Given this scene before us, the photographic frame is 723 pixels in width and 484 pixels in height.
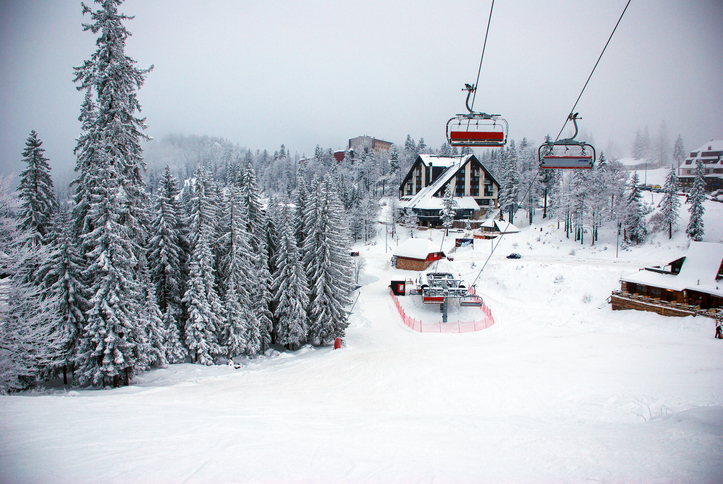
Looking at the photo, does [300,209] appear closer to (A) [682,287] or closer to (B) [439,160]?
Result: (A) [682,287]

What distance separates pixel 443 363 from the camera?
1997 centimetres

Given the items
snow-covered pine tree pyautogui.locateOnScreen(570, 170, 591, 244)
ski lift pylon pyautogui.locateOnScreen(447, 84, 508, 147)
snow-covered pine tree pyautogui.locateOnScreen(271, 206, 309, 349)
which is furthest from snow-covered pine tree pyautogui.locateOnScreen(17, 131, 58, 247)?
snow-covered pine tree pyautogui.locateOnScreen(570, 170, 591, 244)

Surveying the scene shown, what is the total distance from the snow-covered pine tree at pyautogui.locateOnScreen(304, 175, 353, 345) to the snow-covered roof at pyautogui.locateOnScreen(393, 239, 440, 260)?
21.9 meters

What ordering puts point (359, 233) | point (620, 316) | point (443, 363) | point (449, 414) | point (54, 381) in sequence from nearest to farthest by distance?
point (449, 414), point (443, 363), point (54, 381), point (620, 316), point (359, 233)

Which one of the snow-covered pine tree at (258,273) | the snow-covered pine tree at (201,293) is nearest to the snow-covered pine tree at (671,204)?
the snow-covered pine tree at (258,273)

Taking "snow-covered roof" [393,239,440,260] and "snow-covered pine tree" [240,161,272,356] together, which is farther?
"snow-covered roof" [393,239,440,260]

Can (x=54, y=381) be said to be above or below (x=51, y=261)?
below

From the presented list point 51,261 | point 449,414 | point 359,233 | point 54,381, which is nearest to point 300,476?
point 449,414

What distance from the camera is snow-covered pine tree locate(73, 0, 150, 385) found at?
701 inches

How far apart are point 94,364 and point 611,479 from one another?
2221cm

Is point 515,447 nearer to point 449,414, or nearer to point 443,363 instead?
point 449,414

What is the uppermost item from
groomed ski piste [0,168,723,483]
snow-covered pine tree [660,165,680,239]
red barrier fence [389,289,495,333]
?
A: snow-covered pine tree [660,165,680,239]

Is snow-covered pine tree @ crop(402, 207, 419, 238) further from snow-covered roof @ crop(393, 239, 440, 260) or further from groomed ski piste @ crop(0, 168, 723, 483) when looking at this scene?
groomed ski piste @ crop(0, 168, 723, 483)

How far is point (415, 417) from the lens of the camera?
11016 mm
